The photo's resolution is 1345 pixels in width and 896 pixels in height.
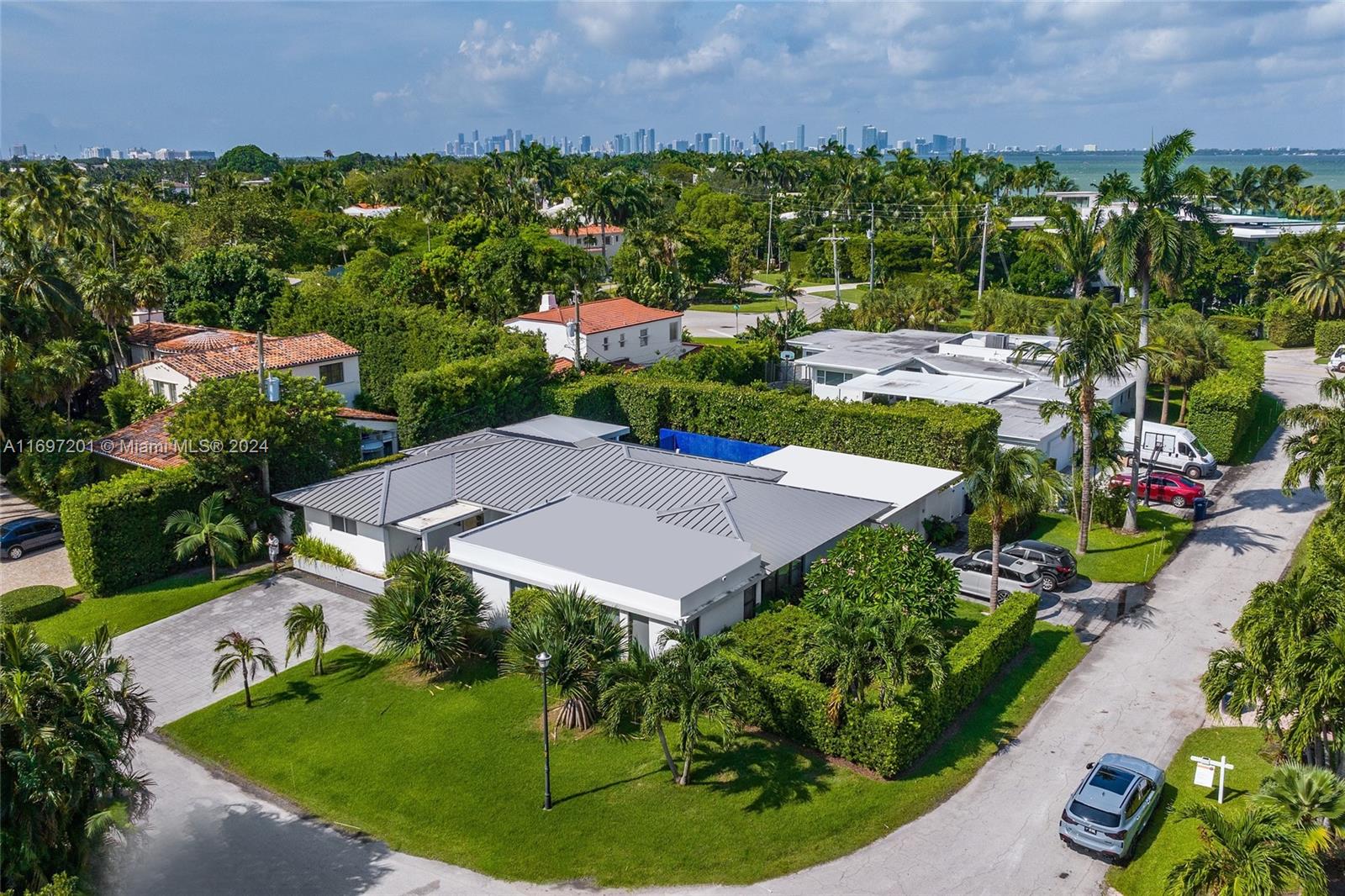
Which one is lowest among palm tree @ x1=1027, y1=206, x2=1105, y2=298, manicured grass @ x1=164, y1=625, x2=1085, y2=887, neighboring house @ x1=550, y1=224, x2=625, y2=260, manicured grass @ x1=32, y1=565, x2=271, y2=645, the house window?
manicured grass @ x1=164, y1=625, x2=1085, y2=887

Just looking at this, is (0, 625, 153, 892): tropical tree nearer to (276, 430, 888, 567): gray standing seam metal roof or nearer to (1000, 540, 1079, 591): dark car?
(276, 430, 888, 567): gray standing seam metal roof

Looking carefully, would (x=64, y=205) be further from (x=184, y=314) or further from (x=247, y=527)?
(x=247, y=527)

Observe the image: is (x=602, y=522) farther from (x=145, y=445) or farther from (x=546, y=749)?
(x=145, y=445)

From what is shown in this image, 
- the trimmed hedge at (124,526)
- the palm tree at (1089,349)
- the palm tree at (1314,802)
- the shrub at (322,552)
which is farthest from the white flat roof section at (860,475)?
the trimmed hedge at (124,526)

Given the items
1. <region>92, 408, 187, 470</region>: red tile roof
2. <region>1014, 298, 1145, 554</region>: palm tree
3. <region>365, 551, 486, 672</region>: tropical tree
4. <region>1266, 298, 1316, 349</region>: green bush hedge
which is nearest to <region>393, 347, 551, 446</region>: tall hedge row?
<region>92, 408, 187, 470</region>: red tile roof

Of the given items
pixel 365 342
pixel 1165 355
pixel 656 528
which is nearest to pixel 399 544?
pixel 656 528
